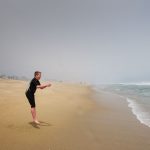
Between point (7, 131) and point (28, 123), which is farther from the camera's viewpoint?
point (28, 123)

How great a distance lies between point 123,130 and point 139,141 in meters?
1.39

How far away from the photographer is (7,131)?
24.8 feet

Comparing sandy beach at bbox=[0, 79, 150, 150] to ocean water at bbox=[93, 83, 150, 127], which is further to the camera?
ocean water at bbox=[93, 83, 150, 127]

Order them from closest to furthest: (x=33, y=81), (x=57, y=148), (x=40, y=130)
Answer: (x=57, y=148) < (x=40, y=130) < (x=33, y=81)

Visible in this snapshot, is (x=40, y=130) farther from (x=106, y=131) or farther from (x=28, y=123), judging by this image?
(x=106, y=131)

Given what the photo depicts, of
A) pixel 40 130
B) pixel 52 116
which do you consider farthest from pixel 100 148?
pixel 52 116

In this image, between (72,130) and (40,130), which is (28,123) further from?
(72,130)

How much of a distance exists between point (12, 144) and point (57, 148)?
1211mm

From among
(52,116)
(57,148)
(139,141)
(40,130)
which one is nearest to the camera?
(57,148)

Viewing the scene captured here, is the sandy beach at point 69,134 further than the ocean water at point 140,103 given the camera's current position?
No

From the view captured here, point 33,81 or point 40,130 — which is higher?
point 33,81

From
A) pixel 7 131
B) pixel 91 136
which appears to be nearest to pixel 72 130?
pixel 91 136

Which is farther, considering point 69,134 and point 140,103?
point 140,103

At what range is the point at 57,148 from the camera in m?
6.21
